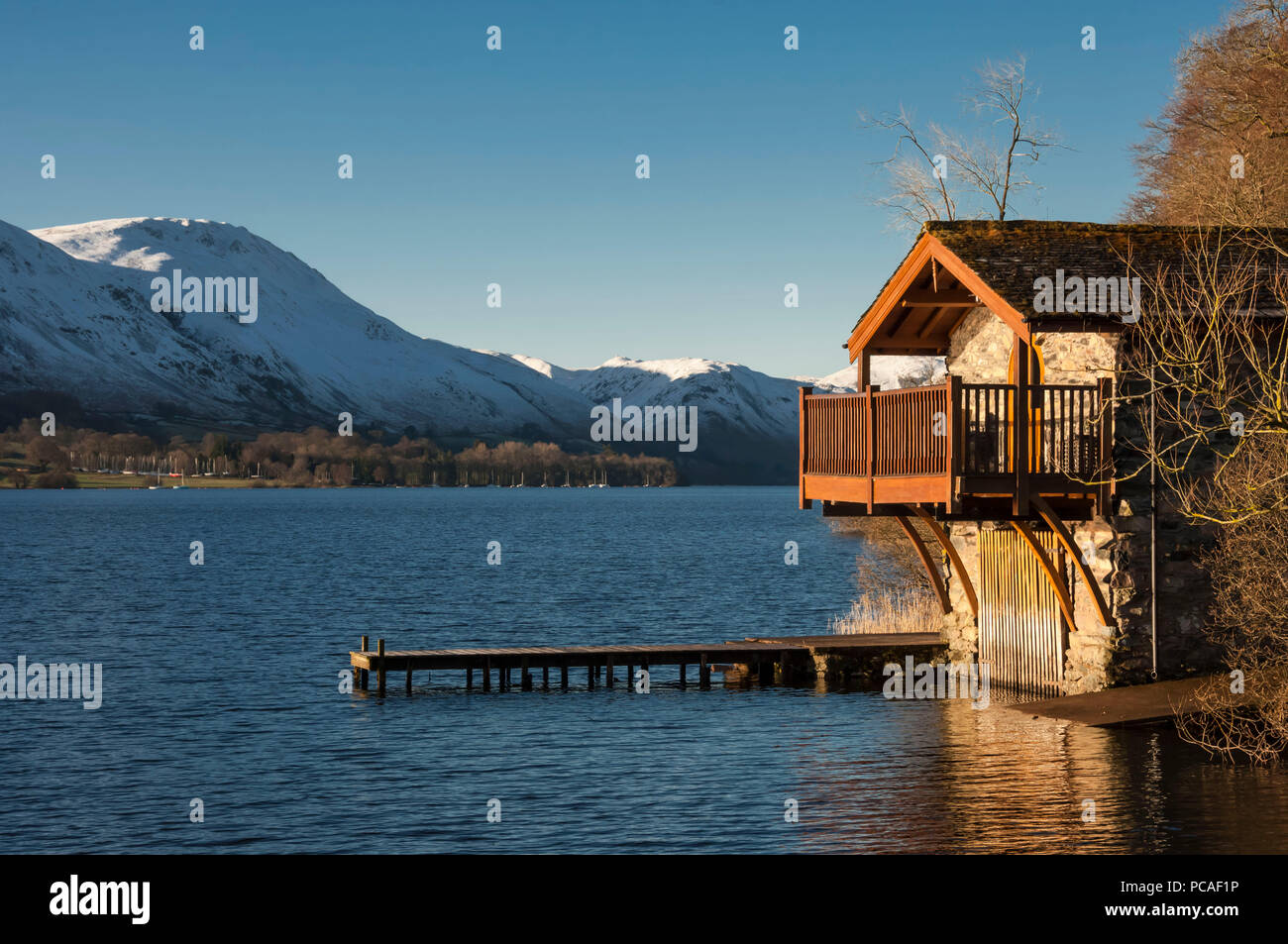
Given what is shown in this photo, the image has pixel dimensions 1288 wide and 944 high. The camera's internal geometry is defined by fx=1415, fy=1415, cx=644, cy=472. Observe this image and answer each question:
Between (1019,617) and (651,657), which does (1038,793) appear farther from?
(651,657)

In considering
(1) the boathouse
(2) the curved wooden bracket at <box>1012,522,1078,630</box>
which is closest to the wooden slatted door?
(1) the boathouse

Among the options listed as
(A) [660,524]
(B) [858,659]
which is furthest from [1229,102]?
(A) [660,524]

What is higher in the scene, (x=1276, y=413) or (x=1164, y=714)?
(x=1276, y=413)

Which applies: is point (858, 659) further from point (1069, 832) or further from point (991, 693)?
point (1069, 832)

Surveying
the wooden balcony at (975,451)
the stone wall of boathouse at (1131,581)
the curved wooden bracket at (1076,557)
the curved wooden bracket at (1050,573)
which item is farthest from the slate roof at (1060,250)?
the curved wooden bracket at (1050,573)

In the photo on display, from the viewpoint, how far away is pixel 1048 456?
2555cm

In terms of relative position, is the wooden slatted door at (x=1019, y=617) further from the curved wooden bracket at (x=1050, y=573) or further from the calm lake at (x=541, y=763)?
the calm lake at (x=541, y=763)

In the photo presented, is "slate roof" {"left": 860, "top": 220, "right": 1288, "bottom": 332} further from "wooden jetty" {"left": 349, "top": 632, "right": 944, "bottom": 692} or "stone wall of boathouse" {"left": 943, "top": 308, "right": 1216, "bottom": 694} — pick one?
"wooden jetty" {"left": 349, "top": 632, "right": 944, "bottom": 692}

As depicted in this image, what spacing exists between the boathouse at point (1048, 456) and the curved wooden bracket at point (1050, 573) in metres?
→ 0.04

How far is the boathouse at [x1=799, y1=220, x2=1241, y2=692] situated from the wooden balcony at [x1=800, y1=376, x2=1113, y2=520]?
0.11 feet

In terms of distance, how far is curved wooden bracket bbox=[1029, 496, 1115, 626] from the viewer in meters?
24.6

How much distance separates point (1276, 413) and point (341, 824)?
14.2 metres

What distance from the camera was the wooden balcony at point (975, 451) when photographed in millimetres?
24422
